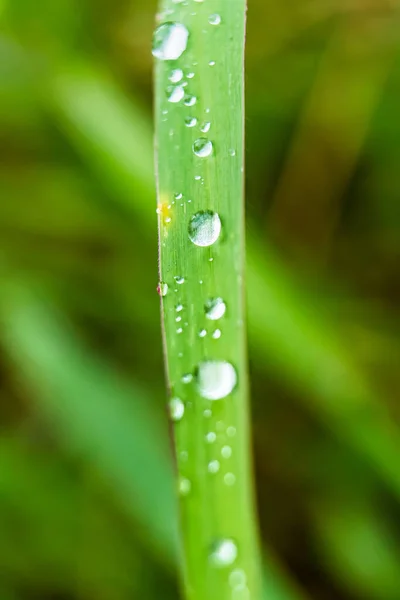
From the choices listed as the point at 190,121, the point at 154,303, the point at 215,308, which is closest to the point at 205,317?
the point at 215,308

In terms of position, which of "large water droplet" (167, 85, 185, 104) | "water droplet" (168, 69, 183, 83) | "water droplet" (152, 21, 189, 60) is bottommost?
"large water droplet" (167, 85, 185, 104)

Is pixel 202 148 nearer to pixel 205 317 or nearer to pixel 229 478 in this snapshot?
pixel 205 317

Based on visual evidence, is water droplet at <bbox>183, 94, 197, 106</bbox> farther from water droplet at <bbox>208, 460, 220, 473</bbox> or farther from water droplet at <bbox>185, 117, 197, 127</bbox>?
water droplet at <bbox>208, 460, 220, 473</bbox>

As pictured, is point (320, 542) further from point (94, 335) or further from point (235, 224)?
point (235, 224)

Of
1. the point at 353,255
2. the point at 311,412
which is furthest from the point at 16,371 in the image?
the point at 353,255

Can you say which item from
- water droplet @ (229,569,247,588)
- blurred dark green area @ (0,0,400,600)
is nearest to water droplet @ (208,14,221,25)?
water droplet @ (229,569,247,588)

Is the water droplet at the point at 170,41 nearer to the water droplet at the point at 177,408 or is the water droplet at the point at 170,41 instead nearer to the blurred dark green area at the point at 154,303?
the water droplet at the point at 177,408
